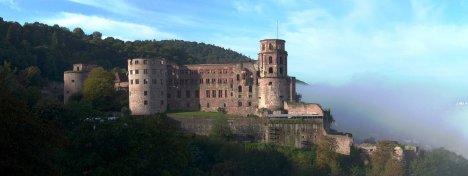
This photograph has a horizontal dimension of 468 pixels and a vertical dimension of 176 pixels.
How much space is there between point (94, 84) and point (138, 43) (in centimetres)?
4367

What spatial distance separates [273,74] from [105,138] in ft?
105

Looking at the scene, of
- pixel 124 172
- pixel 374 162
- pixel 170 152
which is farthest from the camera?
pixel 374 162

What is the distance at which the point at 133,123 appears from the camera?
124ft

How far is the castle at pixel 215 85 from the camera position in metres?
62.6

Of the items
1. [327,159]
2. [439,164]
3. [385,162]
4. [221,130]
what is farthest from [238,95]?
[439,164]

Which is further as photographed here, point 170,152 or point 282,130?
point 282,130

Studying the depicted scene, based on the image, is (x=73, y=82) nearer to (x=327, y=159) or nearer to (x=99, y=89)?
(x=99, y=89)

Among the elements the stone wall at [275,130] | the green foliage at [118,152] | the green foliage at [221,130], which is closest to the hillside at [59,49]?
the stone wall at [275,130]

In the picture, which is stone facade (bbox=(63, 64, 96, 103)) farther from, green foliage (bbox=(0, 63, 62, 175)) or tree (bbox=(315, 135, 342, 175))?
green foliage (bbox=(0, 63, 62, 175))

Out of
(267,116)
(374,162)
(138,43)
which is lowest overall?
(374,162)

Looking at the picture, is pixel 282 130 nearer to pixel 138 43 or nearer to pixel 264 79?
pixel 264 79

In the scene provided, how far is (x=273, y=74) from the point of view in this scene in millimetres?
63094

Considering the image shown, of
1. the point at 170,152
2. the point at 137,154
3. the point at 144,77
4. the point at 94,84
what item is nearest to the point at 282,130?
the point at 144,77

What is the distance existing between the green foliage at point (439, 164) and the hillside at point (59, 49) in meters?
40.9
